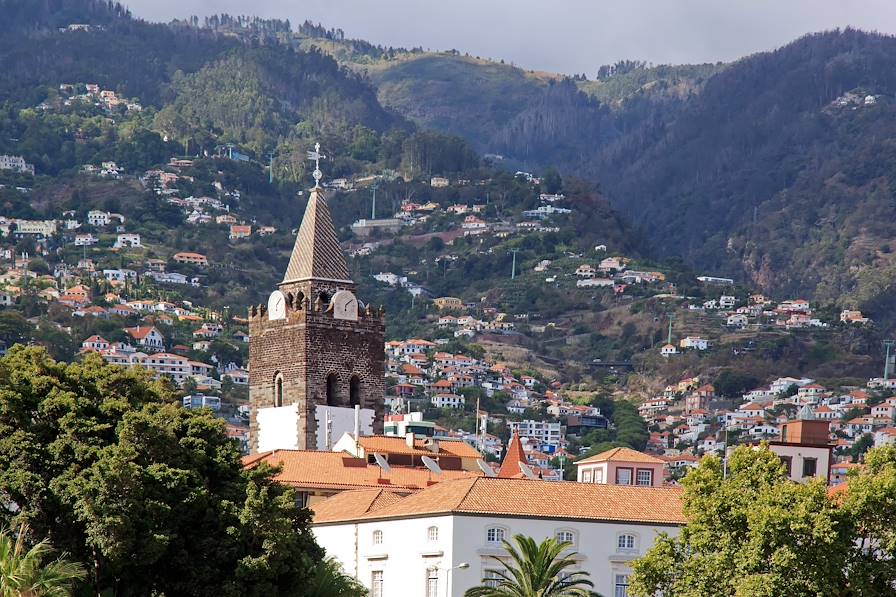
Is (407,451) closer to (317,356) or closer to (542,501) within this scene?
(317,356)

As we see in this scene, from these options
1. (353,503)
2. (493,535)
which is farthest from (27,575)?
(353,503)

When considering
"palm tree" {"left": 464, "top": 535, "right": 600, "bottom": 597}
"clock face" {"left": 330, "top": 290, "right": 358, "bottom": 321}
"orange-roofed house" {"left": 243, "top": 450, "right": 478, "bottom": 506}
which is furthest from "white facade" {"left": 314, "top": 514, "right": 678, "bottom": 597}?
"clock face" {"left": 330, "top": 290, "right": 358, "bottom": 321}

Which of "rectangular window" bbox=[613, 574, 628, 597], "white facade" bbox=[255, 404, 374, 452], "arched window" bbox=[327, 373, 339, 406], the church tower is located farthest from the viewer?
"arched window" bbox=[327, 373, 339, 406]

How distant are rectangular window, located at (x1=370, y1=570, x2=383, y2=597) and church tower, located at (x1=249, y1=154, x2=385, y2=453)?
67.7ft

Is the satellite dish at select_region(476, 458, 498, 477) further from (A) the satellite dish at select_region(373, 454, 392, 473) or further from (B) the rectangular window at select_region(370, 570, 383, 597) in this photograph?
(B) the rectangular window at select_region(370, 570, 383, 597)

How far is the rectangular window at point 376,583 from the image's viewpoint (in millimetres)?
74562

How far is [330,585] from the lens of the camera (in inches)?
2547

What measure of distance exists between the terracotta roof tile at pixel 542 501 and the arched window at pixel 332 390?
61.9 ft

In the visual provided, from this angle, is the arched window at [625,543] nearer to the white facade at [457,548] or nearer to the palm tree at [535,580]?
the white facade at [457,548]

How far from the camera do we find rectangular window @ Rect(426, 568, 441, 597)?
71562 millimetres

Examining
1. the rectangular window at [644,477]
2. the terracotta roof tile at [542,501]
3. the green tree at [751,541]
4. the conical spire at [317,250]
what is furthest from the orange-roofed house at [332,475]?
the green tree at [751,541]

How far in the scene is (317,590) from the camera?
63.7 meters

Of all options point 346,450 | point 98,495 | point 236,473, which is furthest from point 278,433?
point 98,495

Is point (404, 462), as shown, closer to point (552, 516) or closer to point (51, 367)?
point (552, 516)
